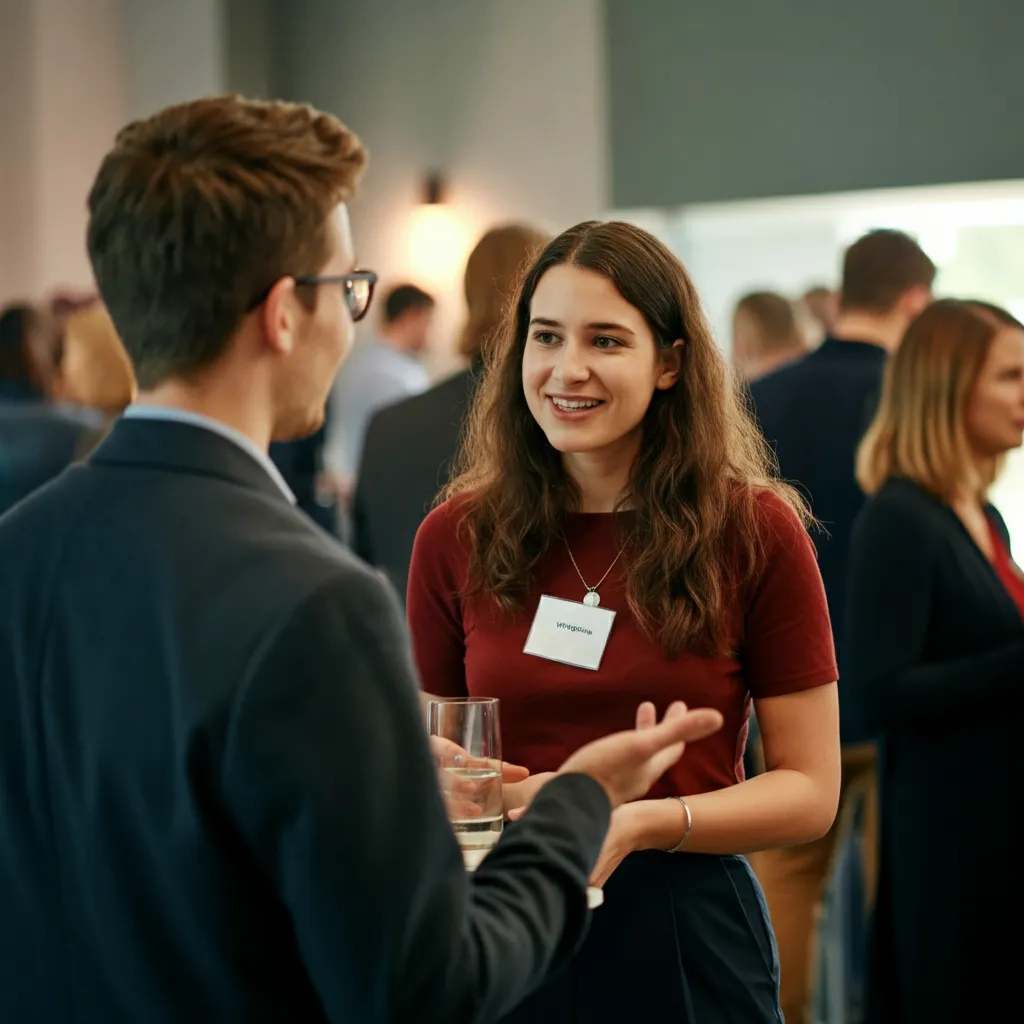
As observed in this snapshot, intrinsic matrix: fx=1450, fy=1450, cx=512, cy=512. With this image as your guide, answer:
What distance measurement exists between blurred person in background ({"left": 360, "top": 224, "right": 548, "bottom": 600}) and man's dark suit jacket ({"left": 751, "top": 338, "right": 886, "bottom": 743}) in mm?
987

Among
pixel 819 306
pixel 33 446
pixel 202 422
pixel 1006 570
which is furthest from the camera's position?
pixel 819 306

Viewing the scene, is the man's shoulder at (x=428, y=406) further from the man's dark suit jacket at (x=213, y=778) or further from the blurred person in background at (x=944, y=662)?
the man's dark suit jacket at (x=213, y=778)

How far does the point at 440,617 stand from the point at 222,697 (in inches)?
35.0

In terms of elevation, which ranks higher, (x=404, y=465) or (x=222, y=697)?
(x=222, y=697)

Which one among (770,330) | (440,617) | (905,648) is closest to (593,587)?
(440,617)

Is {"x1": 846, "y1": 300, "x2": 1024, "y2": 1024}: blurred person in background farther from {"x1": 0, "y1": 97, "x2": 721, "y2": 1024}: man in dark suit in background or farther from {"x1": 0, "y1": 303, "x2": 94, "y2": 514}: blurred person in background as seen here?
{"x1": 0, "y1": 303, "x2": 94, "y2": 514}: blurred person in background

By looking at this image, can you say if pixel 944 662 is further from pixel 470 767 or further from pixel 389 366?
pixel 389 366

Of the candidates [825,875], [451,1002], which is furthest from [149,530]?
[825,875]

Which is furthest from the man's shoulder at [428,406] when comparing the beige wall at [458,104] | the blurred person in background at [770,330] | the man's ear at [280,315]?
the beige wall at [458,104]

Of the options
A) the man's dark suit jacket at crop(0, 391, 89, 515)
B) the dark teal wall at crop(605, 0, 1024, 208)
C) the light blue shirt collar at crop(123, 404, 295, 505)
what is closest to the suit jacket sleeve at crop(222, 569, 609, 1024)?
the light blue shirt collar at crop(123, 404, 295, 505)

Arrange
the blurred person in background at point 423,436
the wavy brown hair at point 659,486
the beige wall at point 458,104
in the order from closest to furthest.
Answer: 1. the wavy brown hair at point 659,486
2. the blurred person in background at point 423,436
3. the beige wall at point 458,104

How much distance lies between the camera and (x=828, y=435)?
12.0ft

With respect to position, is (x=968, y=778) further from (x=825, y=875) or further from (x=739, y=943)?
(x=739, y=943)

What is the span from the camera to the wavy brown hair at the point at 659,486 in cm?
171
